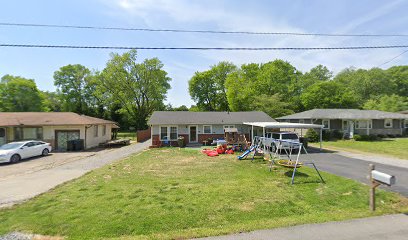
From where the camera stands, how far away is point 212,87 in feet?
202

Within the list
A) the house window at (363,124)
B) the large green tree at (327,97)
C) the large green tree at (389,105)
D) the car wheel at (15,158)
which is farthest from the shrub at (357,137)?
the car wheel at (15,158)

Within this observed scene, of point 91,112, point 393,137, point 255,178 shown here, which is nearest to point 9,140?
point 255,178

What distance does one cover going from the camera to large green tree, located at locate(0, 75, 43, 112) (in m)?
42.6

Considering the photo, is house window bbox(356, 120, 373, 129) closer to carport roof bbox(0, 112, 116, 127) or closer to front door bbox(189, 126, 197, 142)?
front door bbox(189, 126, 197, 142)

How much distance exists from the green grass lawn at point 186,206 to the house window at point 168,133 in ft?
46.0

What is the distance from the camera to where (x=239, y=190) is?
320 inches

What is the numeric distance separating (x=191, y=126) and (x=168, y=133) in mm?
2740

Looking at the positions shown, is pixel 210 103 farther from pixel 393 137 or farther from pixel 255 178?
pixel 255 178

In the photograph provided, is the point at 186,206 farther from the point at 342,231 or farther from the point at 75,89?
the point at 75,89

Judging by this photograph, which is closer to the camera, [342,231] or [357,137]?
[342,231]

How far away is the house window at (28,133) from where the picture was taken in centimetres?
2183

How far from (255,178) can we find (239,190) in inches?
81.9

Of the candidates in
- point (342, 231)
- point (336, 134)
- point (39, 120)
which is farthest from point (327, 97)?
point (39, 120)

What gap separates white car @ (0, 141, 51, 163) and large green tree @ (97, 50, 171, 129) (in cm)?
2980
